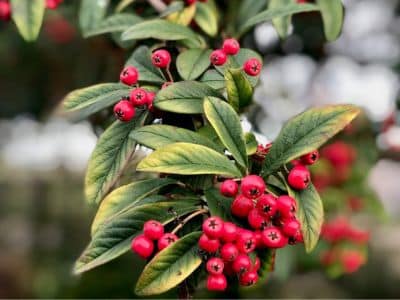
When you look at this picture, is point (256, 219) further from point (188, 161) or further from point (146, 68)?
point (146, 68)

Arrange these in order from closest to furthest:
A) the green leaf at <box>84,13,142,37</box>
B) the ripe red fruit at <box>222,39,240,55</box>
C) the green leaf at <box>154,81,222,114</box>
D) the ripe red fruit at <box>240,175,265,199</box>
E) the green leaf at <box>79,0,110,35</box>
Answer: the ripe red fruit at <box>240,175,265,199</box>, the green leaf at <box>154,81,222,114</box>, the ripe red fruit at <box>222,39,240,55</box>, the green leaf at <box>84,13,142,37</box>, the green leaf at <box>79,0,110,35</box>

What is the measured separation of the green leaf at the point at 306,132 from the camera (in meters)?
1.08

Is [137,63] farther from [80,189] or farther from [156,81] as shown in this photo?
[80,189]

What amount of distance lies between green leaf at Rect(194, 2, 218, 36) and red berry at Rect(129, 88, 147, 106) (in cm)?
44

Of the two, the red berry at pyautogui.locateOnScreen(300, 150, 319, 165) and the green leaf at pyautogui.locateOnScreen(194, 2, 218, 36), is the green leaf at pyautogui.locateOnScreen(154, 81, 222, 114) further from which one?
the green leaf at pyautogui.locateOnScreen(194, 2, 218, 36)

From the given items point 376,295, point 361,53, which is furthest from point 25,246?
point 361,53

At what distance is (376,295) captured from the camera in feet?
17.8

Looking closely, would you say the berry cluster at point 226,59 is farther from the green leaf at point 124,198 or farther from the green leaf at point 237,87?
the green leaf at point 124,198

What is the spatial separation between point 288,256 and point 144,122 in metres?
1.50

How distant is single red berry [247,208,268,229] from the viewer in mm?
1082

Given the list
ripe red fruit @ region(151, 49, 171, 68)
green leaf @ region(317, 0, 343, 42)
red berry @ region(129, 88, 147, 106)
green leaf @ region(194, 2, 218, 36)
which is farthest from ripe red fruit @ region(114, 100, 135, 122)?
green leaf @ region(317, 0, 343, 42)

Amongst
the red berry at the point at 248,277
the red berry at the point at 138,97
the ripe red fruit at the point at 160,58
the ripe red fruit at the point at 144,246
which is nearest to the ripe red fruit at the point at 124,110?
the red berry at the point at 138,97

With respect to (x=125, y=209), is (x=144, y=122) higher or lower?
higher

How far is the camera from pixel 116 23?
1.55 meters
